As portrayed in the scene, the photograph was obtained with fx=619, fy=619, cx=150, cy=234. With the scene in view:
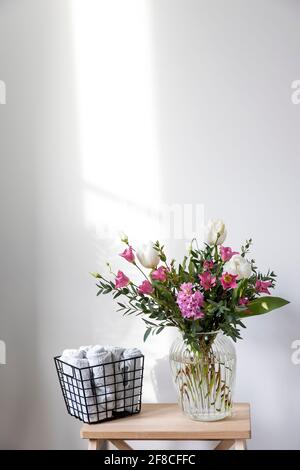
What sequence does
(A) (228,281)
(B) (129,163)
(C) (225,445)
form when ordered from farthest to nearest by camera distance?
(B) (129,163), (C) (225,445), (A) (228,281)

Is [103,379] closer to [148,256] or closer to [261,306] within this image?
[148,256]

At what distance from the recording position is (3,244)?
6.57ft

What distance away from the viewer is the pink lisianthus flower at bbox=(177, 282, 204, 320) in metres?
1.54

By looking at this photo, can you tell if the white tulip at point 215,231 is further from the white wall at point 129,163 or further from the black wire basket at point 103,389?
the black wire basket at point 103,389

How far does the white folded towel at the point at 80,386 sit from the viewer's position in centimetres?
165

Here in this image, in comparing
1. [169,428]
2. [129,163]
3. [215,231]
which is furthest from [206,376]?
[129,163]

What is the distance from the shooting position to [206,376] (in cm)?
163

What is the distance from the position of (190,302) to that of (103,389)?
1.18 ft

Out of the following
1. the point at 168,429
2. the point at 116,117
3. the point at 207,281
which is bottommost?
the point at 168,429

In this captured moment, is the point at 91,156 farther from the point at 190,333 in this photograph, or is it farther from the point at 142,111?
the point at 190,333

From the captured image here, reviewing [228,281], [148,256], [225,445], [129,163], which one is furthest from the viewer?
[129,163]

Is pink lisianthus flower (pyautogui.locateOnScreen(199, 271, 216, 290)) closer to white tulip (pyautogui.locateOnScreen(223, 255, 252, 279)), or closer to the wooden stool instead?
white tulip (pyautogui.locateOnScreen(223, 255, 252, 279))

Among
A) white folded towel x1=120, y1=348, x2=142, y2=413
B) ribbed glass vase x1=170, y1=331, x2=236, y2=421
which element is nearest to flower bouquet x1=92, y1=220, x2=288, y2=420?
ribbed glass vase x1=170, y1=331, x2=236, y2=421
